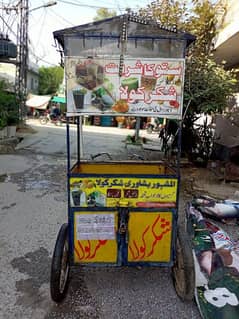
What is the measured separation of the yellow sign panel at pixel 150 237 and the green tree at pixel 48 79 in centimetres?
2869

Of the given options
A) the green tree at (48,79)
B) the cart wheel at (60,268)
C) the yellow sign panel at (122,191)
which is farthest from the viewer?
the green tree at (48,79)

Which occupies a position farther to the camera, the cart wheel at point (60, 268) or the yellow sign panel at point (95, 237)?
the yellow sign panel at point (95, 237)

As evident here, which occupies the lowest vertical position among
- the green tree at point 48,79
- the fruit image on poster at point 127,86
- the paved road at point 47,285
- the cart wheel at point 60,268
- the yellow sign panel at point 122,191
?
the paved road at point 47,285

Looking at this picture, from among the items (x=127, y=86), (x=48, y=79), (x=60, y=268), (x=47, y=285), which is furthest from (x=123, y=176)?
(x=48, y=79)

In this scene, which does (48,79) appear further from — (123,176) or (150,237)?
(150,237)

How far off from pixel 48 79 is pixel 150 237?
29128mm

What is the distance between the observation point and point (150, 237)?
2.34m

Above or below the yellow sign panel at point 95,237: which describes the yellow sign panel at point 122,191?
above

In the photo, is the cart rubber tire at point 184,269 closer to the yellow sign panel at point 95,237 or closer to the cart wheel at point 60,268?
the yellow sign panel at point 95,237

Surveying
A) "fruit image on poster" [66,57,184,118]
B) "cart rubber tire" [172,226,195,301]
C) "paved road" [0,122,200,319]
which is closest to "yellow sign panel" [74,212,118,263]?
"paved road" [0,122,200,319]

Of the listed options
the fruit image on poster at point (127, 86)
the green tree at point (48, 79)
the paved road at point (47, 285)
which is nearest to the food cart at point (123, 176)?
the fruit image on poster at point (127, 86)

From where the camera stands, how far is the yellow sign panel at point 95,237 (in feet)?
7.51

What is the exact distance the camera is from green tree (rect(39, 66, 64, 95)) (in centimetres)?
2894

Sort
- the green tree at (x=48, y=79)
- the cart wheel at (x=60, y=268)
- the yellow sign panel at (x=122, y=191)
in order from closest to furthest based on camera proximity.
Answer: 1. the cart wheel at (x=60, y=268)
2. the yellow sign panel at (x=122, y=191)
3. the green tree at (x=48, y=79)
